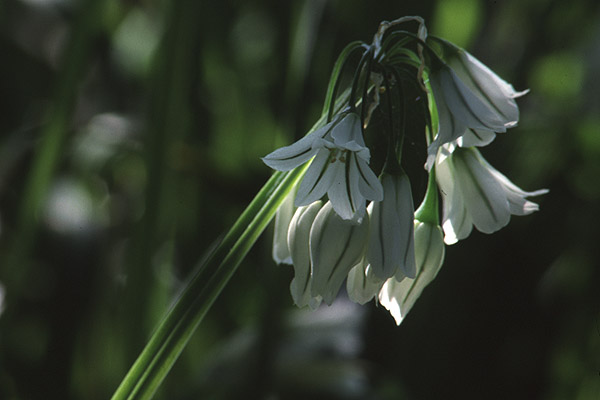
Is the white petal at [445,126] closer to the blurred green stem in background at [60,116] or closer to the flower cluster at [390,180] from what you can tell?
the flower cluster at [390,180]

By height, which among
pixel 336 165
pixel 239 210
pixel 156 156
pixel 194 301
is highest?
pixel 336 165

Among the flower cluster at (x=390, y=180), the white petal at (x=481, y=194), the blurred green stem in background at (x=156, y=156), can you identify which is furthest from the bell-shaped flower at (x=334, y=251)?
the blurred green stem in background at (x=156, y=156)

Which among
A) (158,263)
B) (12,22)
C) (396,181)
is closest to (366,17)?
(158,263)

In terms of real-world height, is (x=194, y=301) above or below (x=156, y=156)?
above

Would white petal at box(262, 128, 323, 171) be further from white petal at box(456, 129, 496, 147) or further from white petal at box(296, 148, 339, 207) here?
white petal at box(456, 129, 496, 147)

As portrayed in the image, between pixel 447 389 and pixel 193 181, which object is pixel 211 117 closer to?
pixel 193 181

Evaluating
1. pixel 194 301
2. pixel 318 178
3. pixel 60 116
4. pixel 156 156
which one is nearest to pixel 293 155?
pixel 318 178

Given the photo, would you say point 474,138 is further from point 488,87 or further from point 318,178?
point 318,178
